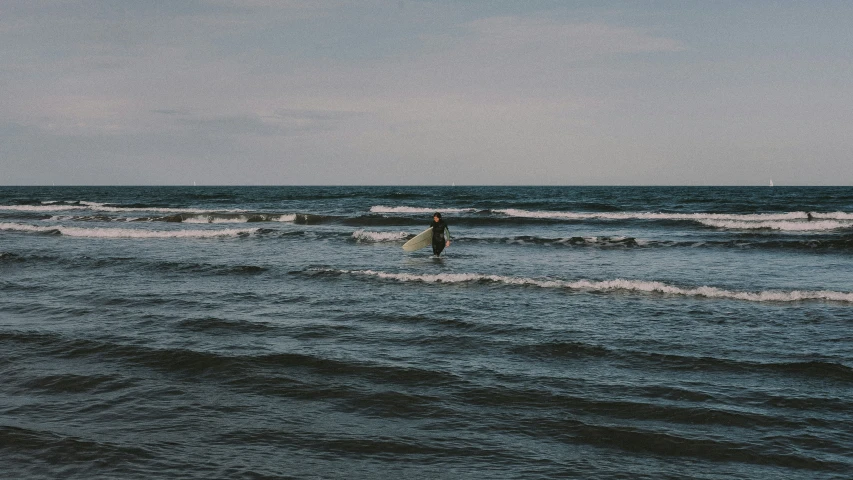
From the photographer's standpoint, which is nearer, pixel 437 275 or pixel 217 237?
pixel 437 275

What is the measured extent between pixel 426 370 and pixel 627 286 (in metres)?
7.76

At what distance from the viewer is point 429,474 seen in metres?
5.55

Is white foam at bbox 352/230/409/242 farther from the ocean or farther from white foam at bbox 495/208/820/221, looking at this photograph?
white foam at bbox 495/208/820/221

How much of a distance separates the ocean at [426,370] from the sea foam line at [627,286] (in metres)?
0.06

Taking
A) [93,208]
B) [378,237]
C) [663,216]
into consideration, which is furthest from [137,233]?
[93,208]

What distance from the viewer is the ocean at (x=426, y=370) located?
5902 millimetres

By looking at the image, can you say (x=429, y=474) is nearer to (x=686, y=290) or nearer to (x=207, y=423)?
(x=207, y=423)

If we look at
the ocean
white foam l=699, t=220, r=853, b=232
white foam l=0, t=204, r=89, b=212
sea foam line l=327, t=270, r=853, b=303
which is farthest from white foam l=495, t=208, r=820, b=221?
white foam l=0, t=204, r=89, b=212

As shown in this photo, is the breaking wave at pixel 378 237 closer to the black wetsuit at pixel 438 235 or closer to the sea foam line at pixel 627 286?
the black wetsuit at pixel 438 235

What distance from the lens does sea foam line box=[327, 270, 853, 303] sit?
531 inches

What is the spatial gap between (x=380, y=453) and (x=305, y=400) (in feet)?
5.72

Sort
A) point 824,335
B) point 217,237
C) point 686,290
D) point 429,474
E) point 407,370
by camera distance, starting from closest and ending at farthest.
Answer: point 429,474 < point 407,370 < point 824,335 < point 686,290 < point 217,237

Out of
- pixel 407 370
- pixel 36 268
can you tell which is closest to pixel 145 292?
pixel 36 268

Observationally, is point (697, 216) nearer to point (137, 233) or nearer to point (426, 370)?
point (137, 233)
